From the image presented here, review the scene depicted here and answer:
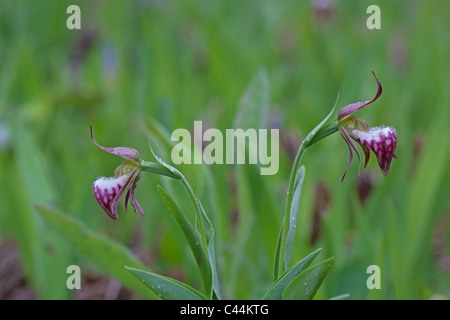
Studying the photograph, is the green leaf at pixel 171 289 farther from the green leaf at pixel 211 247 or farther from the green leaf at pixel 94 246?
the green leaf at pixel 94 246

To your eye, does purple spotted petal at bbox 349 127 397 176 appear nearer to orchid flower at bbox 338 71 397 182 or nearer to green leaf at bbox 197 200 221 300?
orchid flower at bbox 338 71 397 182

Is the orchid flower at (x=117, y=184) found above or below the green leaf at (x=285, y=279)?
above

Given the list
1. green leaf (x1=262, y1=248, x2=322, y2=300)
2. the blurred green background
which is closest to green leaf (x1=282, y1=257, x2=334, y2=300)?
green leaf (x1=262, y1=248, x2=322, y2=300)

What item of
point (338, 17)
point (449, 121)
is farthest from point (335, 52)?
point (449, 121)

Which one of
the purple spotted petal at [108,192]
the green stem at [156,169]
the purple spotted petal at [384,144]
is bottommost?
the purple spotted petal at [108,192]

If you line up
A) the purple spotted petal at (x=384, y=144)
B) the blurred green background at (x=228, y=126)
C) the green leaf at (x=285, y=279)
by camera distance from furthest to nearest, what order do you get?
the blurred green background at (x=228, y=126) → the green leaf at (x=285, y=279) → the purple spotted petal at (x=384, y=144)

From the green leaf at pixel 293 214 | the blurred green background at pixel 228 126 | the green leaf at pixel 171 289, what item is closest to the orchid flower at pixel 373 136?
the green leaf at pixel 293 214

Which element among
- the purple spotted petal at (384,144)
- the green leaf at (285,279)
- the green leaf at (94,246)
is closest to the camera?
the purple spotted petal at (384,144)
